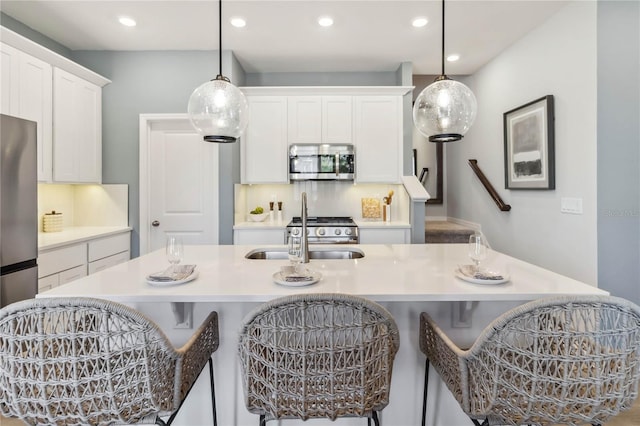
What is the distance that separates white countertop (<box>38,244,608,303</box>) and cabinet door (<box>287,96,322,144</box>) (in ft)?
7.60

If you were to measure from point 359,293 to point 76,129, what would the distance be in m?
3.46

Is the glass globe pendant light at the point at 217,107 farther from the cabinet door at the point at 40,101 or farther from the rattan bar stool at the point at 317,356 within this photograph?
the cabinet door at the point at 40,101

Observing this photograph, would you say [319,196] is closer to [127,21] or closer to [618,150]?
[127,21]

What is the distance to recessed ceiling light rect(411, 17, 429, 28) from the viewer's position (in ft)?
10.2

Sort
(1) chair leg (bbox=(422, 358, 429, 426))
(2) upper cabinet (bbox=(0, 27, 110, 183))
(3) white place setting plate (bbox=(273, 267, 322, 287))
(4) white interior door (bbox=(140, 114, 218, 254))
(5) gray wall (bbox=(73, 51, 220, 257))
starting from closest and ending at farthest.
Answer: (3) white place setting plate (bbox=(273, 267, 322, 287)) < (1) chair leg (bbox=(422, 358, 429, 426)) < (2) upper cabinet (bbox=(0, 27, 110, 183)) < (5) gray wall (bbox=(73, 51, 220, 257)) < (4) white interior door (bbox=(140, 114, 218, 254))

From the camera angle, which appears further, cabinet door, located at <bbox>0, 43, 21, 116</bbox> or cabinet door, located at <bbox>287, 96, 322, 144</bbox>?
cabinet door, located at <bbox>287, 96, 322, 144</bbox>

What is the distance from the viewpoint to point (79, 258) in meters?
2.98

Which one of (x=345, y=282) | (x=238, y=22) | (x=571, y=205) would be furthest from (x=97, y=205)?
(x=571, y=205)

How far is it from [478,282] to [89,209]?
13.1 ft

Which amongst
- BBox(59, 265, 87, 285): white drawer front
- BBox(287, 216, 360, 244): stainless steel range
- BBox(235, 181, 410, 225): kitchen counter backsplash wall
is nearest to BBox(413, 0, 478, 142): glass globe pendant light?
BBox(287, 216, 360, 244): stainless steel range

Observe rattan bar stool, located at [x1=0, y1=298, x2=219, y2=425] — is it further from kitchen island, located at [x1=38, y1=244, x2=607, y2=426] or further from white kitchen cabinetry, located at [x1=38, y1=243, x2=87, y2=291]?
white kitchen cabinetry, located at [x1=38, y1=243, x2=87, y2=291]

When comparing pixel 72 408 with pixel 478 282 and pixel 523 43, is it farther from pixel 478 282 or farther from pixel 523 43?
pixel 523 43

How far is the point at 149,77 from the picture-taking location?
147 inches

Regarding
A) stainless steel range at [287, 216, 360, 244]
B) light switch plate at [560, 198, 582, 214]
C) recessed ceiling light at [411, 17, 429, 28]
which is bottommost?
stainless steel range at [287, 216, 360, 244]
